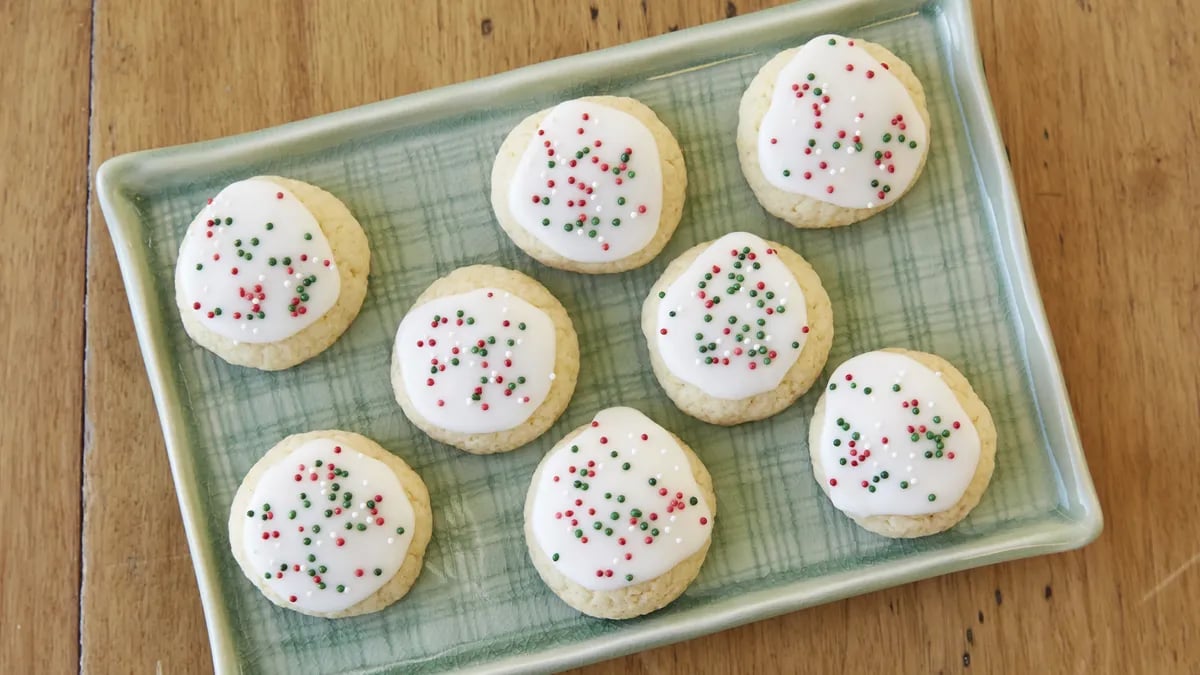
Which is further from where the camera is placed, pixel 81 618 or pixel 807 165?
pixel 81 618

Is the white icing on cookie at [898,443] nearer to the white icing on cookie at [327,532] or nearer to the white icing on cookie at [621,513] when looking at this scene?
the white icing on cookie at [621,513]

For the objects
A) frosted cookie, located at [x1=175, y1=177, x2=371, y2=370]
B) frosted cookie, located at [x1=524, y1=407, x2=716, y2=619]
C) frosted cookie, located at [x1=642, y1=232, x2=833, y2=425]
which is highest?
frosted cookie, located at [x1=175, y1=177, x2=371, y2=370]

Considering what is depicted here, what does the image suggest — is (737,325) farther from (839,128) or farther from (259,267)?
(259,267)

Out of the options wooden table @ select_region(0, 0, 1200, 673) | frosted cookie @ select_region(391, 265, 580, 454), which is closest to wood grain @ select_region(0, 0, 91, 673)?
wooden table @ select_region(0, 0, 1200, 673)

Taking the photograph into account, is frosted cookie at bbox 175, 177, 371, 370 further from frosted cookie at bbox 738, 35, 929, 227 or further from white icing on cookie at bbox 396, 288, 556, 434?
frosted cookie at bbox 738, 35, 929, 227

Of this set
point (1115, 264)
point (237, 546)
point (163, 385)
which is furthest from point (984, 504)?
point (163, 385)

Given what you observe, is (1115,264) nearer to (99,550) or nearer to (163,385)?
(163,385)

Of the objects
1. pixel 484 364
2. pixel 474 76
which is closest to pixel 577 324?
pixel 484 364
